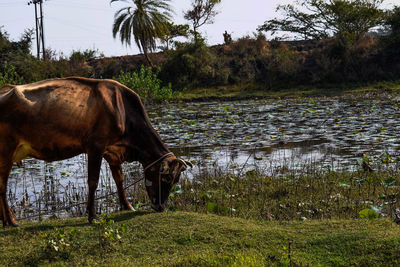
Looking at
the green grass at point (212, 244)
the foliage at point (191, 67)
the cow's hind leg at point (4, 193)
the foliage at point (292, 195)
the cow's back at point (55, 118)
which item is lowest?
the foliage at point (292, 195)

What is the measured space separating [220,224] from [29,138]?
85.3 inches

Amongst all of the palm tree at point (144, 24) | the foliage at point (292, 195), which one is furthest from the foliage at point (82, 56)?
the foliage at point (292, 195)

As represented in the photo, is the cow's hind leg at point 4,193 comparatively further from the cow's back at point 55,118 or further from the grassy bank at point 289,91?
the grassy bank at point 289,91

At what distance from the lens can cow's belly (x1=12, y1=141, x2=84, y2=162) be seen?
14.8 feet

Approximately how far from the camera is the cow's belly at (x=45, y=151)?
4.51m

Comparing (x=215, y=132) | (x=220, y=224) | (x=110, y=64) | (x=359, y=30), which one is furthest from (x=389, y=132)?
(x=110, y=64)

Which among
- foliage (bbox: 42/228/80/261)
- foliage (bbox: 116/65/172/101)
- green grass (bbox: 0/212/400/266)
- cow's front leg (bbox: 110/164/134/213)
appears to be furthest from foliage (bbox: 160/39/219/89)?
foliage (bbox: 42/228/80/261)

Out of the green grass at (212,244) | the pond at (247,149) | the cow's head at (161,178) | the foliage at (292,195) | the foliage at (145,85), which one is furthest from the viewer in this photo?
the foliage at (145,85)

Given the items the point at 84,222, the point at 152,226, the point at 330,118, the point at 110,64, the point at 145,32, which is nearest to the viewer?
the point at 152,226

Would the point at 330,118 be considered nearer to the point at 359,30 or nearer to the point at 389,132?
the point at 389,132

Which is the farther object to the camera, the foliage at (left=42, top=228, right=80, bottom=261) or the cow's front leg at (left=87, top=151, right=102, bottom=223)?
the cow's front leg at (left=87, top=151, right=102, bottom=223)

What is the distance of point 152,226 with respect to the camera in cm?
430

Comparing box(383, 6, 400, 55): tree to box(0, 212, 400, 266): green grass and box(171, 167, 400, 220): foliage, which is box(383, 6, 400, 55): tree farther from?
box(0, 212, 400, 266): green grass

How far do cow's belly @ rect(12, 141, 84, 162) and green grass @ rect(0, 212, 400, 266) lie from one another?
0.74 meters
